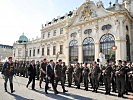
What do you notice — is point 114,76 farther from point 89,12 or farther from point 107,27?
point 89,12

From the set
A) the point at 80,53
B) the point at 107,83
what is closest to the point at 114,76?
the point at 107,83

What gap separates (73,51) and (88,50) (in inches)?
135

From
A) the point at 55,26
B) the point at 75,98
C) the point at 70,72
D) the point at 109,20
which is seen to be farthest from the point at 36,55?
the point at 75,98

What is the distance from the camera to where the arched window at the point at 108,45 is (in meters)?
27.4

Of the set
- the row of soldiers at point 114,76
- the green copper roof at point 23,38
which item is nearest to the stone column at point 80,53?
the row of soldiers at point 114,76

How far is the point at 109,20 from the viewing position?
92.8ft

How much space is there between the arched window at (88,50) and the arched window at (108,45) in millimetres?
1808

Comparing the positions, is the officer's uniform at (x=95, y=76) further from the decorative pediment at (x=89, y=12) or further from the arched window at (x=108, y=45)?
the decorative pediment at (x=89, y=12)

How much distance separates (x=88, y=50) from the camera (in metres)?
30.8

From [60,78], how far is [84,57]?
20.5 meters

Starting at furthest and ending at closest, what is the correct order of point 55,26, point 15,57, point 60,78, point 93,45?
point 15,57
point 55,26
point 93,45
point 60,78

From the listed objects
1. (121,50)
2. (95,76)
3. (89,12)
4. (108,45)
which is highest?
(89,12)

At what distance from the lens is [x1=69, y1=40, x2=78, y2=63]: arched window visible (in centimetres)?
3281

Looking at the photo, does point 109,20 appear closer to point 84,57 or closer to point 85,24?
point 85,24
